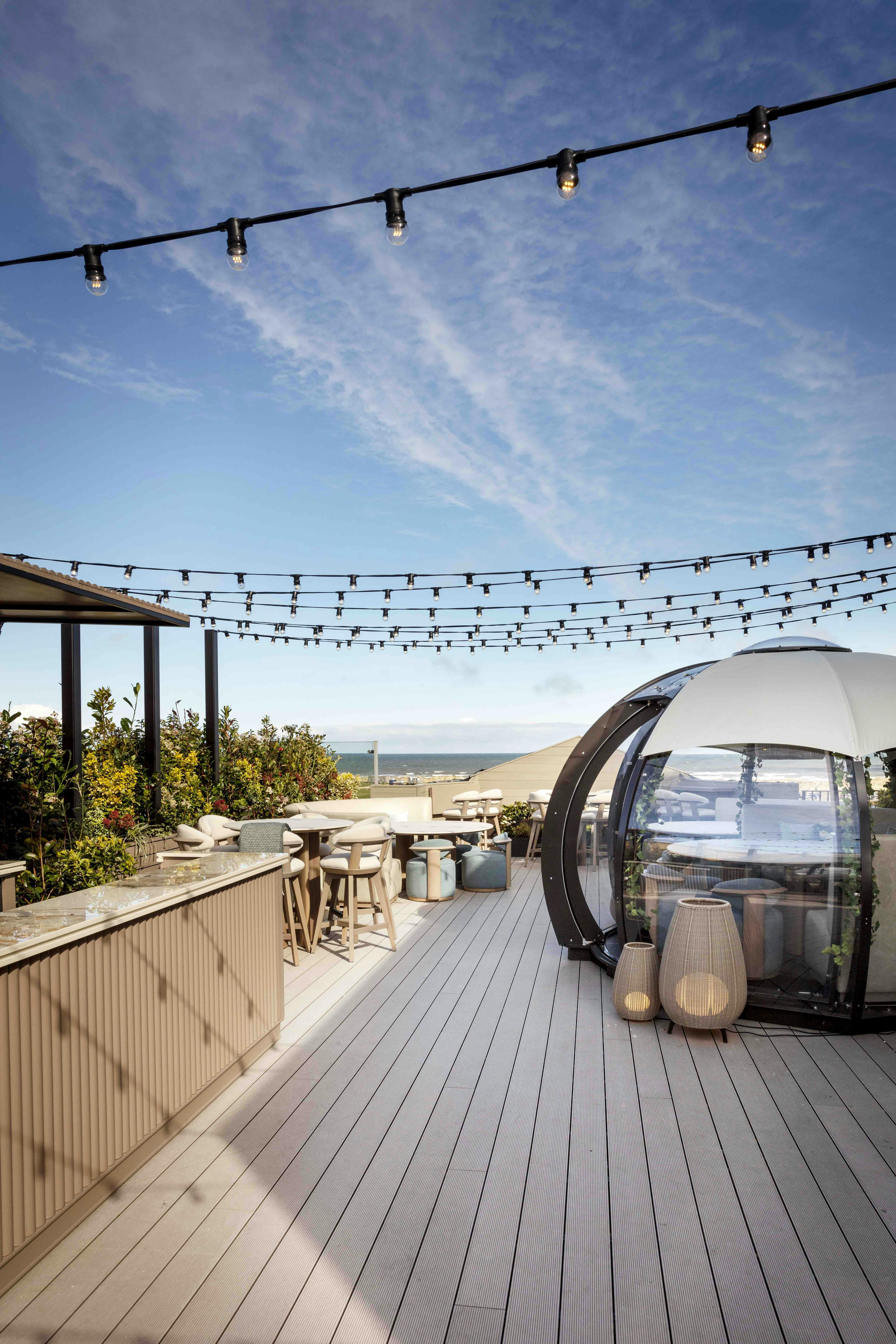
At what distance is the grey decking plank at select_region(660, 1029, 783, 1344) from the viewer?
2.07m

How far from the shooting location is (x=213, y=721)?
30.2ft

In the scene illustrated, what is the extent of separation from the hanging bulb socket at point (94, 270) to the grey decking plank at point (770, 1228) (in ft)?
13.9

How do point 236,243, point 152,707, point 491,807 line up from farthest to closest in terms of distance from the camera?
point 491,807
point 152,707
point 236,243

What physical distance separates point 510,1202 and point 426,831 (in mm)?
5416

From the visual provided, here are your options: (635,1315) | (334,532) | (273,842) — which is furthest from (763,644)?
(334,532)

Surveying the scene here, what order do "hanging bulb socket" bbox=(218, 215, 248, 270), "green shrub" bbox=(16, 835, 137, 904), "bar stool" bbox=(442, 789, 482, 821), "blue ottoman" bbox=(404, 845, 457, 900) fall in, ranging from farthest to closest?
"bar stool" bbox=(442, 789, 482, 821) < "blue ottoman" bbox=(404, 845, 457, 900) < "green shrub" bbox=(16, 835, 137, 904) < "hanging bulb socket" bbox=(218, 215, 248, 270)

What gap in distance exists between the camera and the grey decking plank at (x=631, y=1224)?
6.82 feet

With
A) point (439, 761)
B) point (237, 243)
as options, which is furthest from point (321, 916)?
point (439, 761)

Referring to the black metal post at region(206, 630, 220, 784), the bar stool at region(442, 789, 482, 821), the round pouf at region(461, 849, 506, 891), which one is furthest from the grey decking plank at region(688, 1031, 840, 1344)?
the bar stool at region(442, 789, 482, 821)

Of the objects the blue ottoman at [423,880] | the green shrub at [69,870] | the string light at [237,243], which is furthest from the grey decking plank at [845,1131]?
the blue ottoman at [423,880]

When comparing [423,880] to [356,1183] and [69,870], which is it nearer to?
[69,870]

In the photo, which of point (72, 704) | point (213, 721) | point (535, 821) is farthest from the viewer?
point (535, 821)

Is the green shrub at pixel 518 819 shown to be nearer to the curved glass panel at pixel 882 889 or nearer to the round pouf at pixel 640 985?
the round pouf at pixel 640 985

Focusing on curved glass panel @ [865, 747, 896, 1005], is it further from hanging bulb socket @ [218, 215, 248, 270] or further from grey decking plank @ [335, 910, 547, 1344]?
hanging bulb socket @ [218, 215, 248, 270]
